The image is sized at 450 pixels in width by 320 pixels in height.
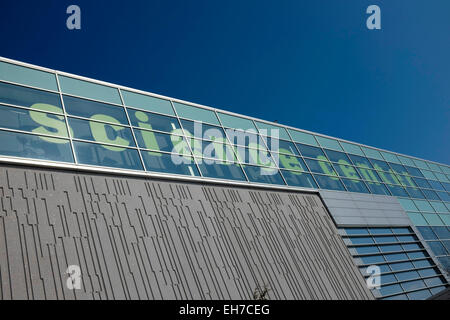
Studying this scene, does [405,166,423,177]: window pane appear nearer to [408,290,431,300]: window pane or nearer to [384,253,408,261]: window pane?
[384,253,408,261]: window pane

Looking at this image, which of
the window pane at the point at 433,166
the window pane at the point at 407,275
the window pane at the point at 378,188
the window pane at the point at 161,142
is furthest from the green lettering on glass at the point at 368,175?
the window pane at the point at 161,142

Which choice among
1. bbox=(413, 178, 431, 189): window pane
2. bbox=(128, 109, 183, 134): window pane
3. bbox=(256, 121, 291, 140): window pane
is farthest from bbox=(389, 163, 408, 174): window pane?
bbox=(128, 109, 183, 134): window pane

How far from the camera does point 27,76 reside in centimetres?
1071

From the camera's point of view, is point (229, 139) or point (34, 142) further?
point (229, 139)

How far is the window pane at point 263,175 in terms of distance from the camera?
1398 cm

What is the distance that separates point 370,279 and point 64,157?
40.1ft

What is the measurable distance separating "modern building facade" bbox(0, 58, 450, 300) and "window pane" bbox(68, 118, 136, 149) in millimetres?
47

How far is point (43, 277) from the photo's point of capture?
6.99m

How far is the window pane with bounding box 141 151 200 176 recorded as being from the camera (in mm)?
11338

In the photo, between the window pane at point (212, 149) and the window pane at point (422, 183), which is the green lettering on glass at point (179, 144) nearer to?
the window pane at point (212, 149)

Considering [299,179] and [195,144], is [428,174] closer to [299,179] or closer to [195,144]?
[299,179]

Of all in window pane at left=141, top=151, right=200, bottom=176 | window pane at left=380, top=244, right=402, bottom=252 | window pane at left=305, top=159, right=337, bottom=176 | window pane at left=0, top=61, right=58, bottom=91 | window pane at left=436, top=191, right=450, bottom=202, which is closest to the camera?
window pane at left=0, top=61, right=58, bottom=91
